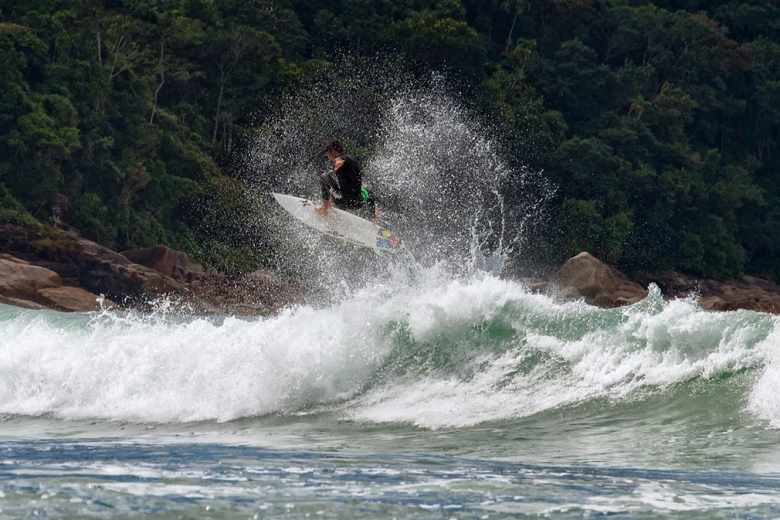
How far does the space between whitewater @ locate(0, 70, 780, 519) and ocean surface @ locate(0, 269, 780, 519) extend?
3 cm

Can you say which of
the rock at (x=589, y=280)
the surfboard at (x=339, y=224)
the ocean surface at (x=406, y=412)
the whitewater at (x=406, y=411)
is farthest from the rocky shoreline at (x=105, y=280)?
the ocean surface at (x=406, y=412)

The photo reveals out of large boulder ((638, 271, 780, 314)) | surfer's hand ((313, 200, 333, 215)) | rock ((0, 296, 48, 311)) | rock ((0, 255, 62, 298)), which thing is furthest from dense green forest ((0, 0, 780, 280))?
surfer's hand ((313, 200, 333, 215))

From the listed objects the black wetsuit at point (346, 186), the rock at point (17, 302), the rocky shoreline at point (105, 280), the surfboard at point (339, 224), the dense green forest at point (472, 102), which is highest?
the dense green forest at point (472, 102)

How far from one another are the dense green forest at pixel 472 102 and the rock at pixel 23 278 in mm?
4058

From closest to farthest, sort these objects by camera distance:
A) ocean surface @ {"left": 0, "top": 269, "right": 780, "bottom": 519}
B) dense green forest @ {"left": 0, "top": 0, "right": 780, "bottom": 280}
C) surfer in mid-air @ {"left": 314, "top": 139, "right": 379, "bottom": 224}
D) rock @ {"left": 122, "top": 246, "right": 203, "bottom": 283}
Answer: ocean surface @ {"left": 0, "top": 269, "right": 780, "bottom": 519} → surfer in mid-air @ {"left": 314, "top": 139, "right": 379, "bottom": 224} → rock @ {"left": 122, "top": 246, "right": 203, "bottom": 283} → dense green forest @ {"left": 0, "top": 0, "right": 780, "bottom": 280}

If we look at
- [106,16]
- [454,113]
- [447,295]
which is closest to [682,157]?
[454,113]

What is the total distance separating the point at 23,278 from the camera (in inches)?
1345

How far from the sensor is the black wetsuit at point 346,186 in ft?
50.0

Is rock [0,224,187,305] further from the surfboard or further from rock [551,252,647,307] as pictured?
the surfboard

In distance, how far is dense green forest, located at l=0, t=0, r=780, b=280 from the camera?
4212cm

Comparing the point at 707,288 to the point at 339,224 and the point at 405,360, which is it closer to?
the point at 339,224

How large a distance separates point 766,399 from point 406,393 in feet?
12.2

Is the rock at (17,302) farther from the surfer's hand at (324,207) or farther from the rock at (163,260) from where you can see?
the surfer's hand at (324,207)

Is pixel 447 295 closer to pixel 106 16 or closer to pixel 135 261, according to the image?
pixel 135 261
